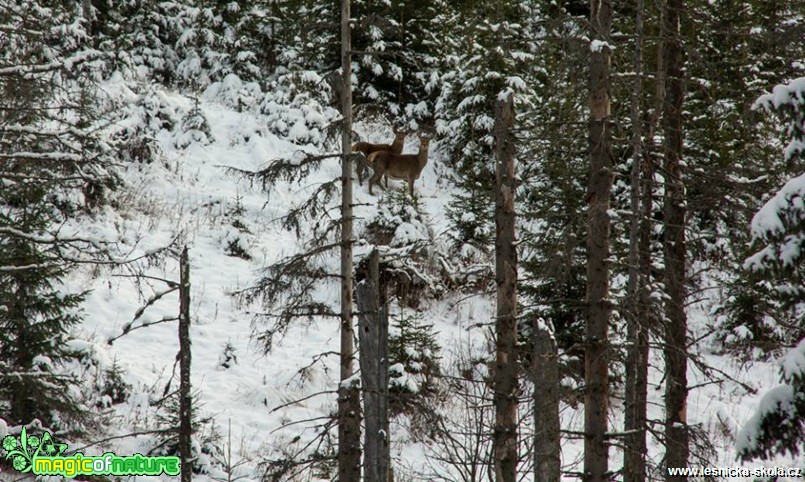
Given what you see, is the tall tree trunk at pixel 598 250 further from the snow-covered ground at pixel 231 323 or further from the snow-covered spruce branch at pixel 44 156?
the snow-covered spruce branch at pixel 44 156

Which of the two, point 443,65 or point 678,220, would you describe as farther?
point 443,65

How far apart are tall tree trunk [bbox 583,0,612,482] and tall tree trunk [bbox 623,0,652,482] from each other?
12.7 inches

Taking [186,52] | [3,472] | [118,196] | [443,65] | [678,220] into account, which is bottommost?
[3,472]

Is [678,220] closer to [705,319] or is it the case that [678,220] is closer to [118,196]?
[705,319]

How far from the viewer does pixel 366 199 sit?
18562mm

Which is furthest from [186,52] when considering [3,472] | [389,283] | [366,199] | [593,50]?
[593,50]

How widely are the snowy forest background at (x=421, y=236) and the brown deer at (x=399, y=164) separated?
1.01m

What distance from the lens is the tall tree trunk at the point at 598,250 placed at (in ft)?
24.6

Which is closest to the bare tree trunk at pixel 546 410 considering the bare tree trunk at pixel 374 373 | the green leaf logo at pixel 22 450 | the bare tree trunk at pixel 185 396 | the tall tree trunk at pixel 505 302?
the tall tree trunk at pixel 505 302

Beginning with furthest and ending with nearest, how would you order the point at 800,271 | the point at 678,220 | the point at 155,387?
the point at 155,387, the point at 678,220, the point at 800,271

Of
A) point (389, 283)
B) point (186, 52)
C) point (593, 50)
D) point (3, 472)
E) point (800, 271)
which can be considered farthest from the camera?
point (186, 52)

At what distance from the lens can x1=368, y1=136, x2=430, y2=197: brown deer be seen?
18.4 metres

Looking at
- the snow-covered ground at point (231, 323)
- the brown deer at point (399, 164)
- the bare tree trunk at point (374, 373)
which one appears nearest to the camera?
the bare tree trunk at point (374, 373)

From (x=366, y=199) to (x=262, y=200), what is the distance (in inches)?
114
